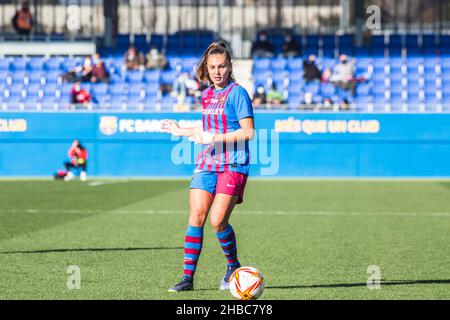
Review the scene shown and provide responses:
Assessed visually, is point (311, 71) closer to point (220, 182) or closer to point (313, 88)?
point (313, 88)

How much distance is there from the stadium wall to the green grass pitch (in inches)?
237

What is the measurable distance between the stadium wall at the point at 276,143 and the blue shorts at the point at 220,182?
2048 centimetres

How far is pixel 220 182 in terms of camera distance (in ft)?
26.8

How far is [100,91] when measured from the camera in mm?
32375

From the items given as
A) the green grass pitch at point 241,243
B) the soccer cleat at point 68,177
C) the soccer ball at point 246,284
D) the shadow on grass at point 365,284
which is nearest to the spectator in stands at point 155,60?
the soccer cleat at point 68,177

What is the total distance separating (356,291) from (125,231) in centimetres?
603

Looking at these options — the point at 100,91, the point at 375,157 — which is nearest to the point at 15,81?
the point at 100,91

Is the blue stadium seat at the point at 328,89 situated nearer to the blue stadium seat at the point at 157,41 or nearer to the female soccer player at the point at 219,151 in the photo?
the blue stadium seat at the point at 157,41

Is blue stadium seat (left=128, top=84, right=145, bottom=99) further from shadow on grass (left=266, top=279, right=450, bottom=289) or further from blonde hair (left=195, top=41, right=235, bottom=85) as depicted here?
blonde hair (left=195, top=41, right=235, bottom=85)

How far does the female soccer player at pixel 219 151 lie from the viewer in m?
8.05

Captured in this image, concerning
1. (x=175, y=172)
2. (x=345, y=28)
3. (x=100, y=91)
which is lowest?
(x=175, y=172)

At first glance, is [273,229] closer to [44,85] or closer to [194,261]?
[194,261]

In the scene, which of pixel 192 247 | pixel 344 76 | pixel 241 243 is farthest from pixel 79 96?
pixel 192 247

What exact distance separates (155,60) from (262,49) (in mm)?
3596
